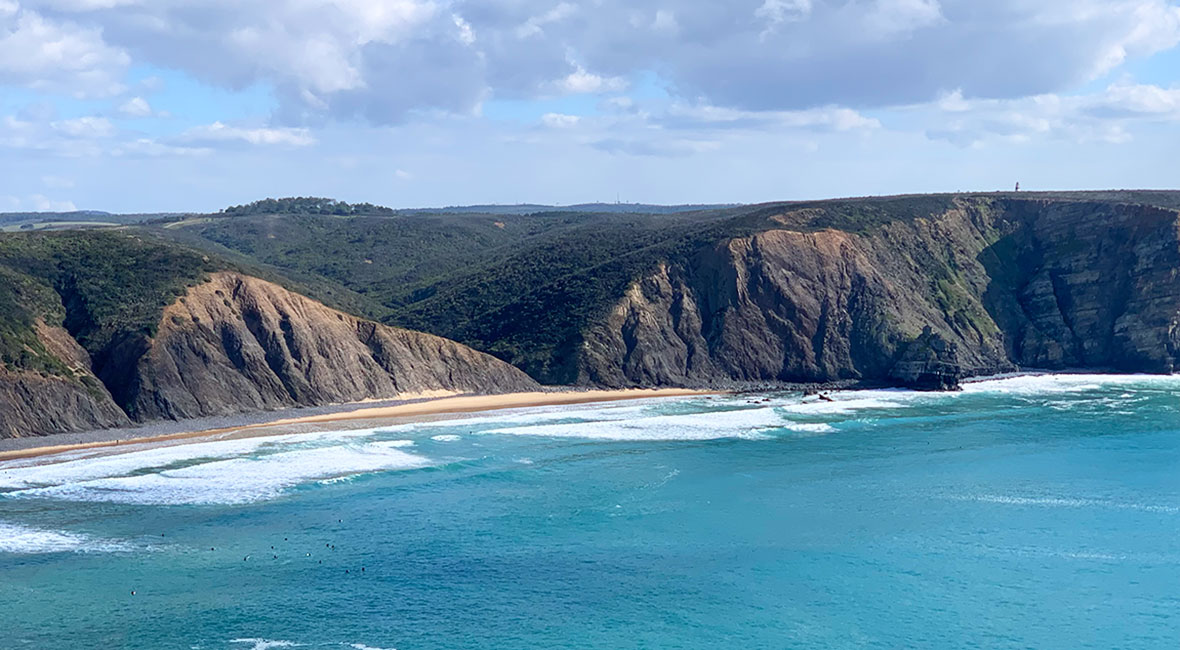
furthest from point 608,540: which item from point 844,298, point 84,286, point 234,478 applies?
point 844,298

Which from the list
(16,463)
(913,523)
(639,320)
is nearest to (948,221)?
(639,320)

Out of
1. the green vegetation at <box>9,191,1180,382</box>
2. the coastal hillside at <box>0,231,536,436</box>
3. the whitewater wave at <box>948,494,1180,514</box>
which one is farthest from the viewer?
the green vegetation at <box>9,191,1180,382</box>

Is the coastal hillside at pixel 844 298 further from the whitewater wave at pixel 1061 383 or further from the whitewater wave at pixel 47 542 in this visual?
the whitewater wave at pixel 47 542

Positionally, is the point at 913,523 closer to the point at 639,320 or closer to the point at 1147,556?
the point at 1147,556

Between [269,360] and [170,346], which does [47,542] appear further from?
[269,360]

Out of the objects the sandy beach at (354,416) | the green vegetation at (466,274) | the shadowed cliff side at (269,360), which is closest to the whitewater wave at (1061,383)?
the green vegetation at (466,274)

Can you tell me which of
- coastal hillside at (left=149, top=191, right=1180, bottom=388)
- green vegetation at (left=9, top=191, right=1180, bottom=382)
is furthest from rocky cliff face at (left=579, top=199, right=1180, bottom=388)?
green vegetation at (left=9, top=191, right=1180, bottom=382)

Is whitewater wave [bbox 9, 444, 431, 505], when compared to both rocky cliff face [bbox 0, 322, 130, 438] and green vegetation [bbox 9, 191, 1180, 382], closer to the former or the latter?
rocky cliff face [bbox 0, 322, 130, 438]
